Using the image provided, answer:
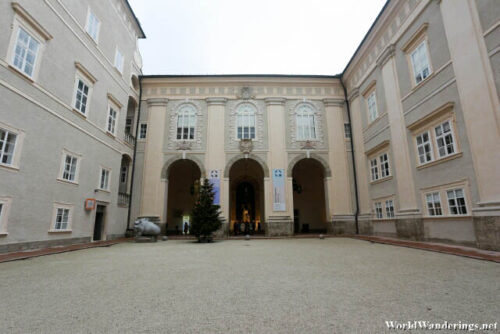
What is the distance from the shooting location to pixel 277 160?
1877 cm

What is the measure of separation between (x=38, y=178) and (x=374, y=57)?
63.8 ft

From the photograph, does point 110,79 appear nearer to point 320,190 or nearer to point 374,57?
point 374,57

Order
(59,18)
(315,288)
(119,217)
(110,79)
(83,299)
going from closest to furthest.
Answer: (83,299) → (315,288) → (59,18) → (110,79) → (119,217)

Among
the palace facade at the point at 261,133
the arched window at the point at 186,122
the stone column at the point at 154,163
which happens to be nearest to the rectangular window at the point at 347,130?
the palace facade at the point at 261,133

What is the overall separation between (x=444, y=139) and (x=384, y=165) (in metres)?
4.90

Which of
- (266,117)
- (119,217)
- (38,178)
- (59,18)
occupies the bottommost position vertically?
(119,217)

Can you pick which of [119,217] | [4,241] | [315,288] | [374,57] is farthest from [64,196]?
[374,57]

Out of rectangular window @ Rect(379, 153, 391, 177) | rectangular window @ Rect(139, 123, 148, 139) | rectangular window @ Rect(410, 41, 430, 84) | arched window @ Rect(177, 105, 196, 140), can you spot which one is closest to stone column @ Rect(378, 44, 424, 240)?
rectangular window @ Rect(379, 153, 391, 177)

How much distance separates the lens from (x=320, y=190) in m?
24.1

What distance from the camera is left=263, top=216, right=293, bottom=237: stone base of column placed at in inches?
691

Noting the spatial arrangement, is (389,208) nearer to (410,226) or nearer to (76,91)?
(410,226)

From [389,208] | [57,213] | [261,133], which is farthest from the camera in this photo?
[261,133]

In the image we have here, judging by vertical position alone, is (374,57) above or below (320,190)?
above

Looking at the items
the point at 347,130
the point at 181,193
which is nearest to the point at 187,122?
the point at 181,193
